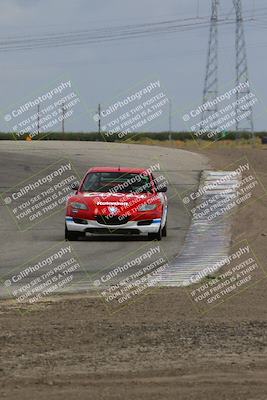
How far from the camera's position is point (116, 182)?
65.3ft

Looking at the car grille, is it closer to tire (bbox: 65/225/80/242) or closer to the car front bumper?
the car front bumper

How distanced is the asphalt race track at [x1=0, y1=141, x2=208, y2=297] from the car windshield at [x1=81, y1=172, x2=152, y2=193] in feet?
3.53

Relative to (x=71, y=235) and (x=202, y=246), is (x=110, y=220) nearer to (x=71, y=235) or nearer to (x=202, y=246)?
(x=71, y=235)

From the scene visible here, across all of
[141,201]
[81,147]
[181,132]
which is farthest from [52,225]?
[181,132]

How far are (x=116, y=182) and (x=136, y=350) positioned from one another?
40.4 ft

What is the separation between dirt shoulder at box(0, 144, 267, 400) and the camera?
6.49 m

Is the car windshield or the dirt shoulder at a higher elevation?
the dirt shoulder

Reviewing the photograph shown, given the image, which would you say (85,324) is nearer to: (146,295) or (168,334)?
(168,334)

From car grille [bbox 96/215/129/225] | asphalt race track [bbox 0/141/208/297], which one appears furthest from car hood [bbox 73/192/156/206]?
asphalt race track [bbox 0/141/208/297]

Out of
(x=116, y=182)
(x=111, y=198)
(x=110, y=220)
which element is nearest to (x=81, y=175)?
(x=116, y=182)

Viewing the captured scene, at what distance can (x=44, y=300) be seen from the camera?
11.0m

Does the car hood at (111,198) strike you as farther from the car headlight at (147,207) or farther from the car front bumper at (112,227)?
the car front bumper at (112,227)

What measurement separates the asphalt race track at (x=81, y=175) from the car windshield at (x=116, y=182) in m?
1.07

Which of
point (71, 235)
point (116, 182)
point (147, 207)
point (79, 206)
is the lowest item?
point (71, 235)
